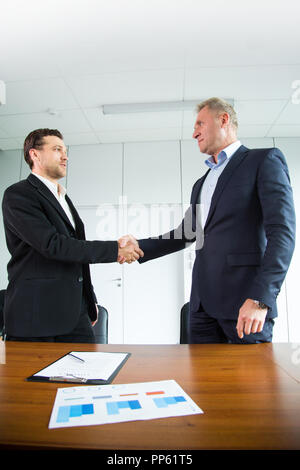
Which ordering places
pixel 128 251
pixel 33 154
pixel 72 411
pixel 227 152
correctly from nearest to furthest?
pixel 72 411
pixel 227 152
pixel 33 154
pixel 128 251

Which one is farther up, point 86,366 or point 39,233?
point 39,233

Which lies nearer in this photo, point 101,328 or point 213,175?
point 213,175

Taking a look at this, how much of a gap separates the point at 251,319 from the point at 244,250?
36 centimetres

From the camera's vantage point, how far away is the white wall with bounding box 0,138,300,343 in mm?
4332

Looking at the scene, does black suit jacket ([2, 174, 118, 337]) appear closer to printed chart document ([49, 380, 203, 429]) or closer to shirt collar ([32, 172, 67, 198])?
shirt collar ([32, 172, 67, 198])

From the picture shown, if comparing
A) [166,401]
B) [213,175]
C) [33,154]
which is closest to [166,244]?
[213,175]

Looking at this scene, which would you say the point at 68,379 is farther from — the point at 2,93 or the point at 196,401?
the point at 2,93

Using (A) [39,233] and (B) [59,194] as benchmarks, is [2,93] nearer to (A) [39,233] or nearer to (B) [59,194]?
(B) [59,194]

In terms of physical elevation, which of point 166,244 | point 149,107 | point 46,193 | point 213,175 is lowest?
point 166,244

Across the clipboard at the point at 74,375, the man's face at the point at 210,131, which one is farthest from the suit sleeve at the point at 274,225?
the clipboard at the point at 74,375

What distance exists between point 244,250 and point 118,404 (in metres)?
0.95

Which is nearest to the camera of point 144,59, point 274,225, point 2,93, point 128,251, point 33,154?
point 274,225

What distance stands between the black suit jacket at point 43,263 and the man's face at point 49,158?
0.64 ft

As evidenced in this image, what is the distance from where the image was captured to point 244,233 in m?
1.45
